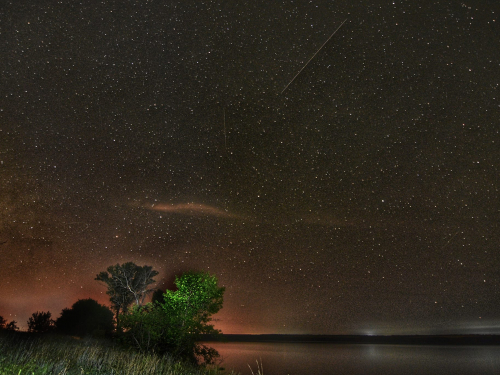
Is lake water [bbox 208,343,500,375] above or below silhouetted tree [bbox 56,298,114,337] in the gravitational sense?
below

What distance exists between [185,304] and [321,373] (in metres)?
28.1

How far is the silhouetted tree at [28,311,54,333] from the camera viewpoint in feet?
137

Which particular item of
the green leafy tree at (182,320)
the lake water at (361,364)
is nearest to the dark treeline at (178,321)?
the green leafy tree at (182,320)

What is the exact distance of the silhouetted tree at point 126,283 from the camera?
91.3 feet

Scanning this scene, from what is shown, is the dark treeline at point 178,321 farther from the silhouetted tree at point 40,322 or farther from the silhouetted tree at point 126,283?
the silhouetted tree at point 40,322

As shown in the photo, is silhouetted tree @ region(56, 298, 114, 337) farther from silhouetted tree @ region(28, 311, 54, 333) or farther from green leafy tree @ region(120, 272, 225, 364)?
green leafy tree @ region(120, 272, 225, 364)

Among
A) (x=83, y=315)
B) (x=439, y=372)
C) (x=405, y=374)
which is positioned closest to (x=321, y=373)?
(x=405, y=374)

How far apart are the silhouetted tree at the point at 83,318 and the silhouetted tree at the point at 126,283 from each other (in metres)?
11.8

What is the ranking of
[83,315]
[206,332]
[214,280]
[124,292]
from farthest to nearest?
[83,315]
[124,292]
[214,280]
[206,332]

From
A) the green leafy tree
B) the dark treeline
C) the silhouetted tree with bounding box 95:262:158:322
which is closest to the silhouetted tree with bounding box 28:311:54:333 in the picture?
the silhouetted tree with bounding box 95:262:158:322

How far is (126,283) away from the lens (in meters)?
28.0

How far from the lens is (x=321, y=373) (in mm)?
40750

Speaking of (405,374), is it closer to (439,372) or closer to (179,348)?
(439,372)

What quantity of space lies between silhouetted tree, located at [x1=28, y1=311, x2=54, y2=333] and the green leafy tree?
101 ft
